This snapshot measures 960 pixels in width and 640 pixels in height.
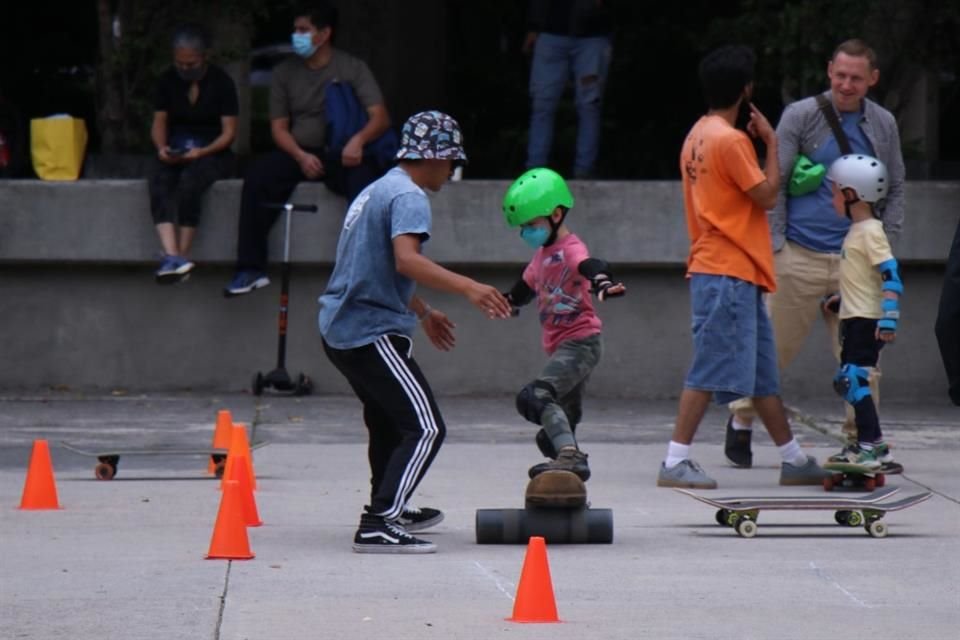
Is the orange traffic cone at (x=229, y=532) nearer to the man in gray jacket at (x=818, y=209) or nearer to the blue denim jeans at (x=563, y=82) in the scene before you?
the man in gray jacket at (x=818, y=209)

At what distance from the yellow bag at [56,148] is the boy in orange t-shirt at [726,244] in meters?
5.40

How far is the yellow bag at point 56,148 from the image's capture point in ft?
40.2

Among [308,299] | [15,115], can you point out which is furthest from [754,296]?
[15,115]

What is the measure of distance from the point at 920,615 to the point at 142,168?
8233 millimetres

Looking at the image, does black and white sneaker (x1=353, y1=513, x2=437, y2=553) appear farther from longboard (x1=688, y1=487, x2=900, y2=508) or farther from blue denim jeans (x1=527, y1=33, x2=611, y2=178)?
blue denim jeans (x1=527, y1=33, x2=611, y2=178)

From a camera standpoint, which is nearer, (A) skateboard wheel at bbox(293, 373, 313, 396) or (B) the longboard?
(B) the longboard

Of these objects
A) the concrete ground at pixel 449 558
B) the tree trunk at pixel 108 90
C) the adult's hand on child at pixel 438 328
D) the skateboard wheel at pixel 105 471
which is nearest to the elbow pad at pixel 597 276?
the adult's hand on child at pixel 438 328

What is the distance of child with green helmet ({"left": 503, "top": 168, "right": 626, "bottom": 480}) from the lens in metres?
7.73

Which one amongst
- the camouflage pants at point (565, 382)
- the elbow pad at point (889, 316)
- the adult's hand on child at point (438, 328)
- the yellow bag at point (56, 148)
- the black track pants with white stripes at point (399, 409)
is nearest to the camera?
the black track pants with white stripes at point (399, 409)

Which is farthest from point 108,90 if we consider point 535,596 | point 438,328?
point 535,596

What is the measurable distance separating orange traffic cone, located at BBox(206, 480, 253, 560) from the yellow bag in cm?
613

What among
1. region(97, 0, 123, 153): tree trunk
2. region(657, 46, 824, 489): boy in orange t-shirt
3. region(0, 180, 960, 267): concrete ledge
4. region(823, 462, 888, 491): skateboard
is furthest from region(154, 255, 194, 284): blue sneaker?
region(823, 462, 888, 491): skateboard

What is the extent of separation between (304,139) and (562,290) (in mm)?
4627

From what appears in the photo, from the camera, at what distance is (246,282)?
39.2 ft
